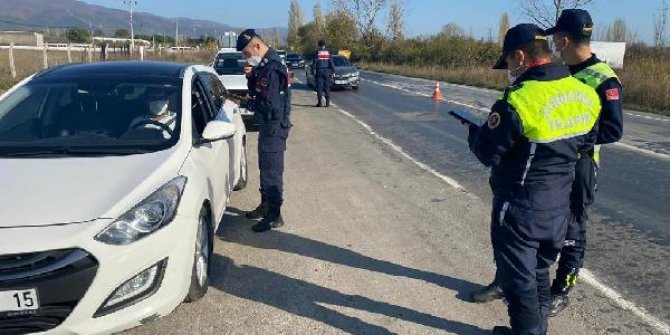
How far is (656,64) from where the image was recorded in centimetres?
2059

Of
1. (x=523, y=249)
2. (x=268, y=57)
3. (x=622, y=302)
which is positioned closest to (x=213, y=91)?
(x=268, y=57)

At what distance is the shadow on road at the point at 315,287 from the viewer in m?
3.55

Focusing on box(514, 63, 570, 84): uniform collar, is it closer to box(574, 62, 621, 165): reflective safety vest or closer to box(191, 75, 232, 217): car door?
box(574, 62, 621, 165): reflective safety vest

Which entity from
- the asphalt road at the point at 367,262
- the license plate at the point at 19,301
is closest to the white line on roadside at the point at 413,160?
the asphalt road at the point at 367,262

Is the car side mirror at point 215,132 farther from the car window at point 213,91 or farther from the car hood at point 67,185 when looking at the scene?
the car window at point 213,91

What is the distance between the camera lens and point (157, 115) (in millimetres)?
4215

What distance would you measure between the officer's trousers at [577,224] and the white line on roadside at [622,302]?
328mm

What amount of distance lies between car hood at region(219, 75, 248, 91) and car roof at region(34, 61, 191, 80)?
250 inches

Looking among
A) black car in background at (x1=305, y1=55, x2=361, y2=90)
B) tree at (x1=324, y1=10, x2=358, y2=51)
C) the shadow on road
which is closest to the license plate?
the shadow on road

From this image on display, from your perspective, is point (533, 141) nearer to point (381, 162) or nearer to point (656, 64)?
point (381, 162)

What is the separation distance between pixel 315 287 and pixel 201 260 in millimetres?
879

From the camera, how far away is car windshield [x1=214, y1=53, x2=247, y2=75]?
1272 cm

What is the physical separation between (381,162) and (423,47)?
41096 mm

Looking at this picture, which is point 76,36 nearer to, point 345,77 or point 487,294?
point 345,77
